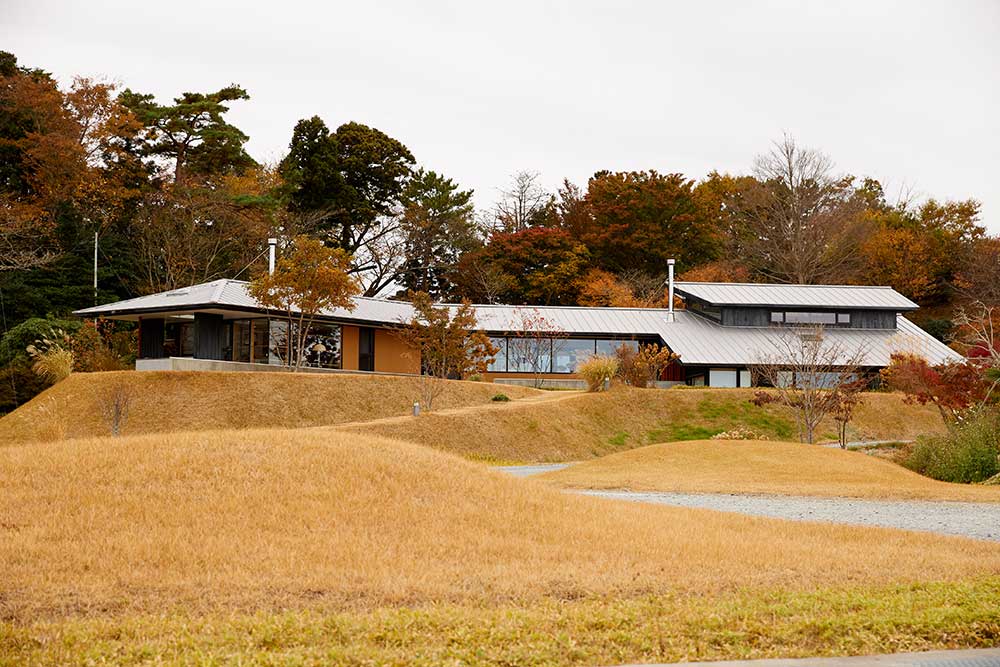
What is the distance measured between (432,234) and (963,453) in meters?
32.6

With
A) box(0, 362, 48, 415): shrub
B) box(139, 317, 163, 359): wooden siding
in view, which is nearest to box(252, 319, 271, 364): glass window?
box(139, 317, 163, 359): wooden siding

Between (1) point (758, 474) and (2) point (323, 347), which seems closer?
(1) point (758, 474)

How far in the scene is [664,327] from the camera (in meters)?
37.6

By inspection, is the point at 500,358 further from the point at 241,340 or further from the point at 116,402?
the point at 116,402

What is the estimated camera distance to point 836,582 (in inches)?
294

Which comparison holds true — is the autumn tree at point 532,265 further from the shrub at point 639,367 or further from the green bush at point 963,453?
the green bush at point 963,453

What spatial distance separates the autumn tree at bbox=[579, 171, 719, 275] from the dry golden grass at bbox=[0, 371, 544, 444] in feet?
69.4

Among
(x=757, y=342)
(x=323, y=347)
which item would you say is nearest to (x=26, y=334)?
(x=323, y=347)

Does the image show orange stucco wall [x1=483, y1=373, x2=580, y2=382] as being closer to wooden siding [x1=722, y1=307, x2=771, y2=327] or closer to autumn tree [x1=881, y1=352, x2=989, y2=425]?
wooden siding [x1=722, y1=307, x2=771, y2=327]

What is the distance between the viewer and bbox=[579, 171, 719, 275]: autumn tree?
156ft

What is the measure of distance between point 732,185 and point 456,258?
17.0 metres

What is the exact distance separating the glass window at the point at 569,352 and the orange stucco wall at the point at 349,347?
805cm

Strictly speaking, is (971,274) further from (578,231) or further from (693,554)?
(693,554)

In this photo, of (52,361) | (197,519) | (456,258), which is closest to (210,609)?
(197,519)
